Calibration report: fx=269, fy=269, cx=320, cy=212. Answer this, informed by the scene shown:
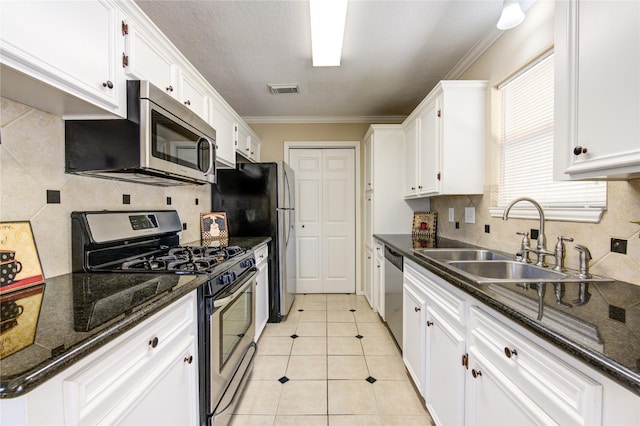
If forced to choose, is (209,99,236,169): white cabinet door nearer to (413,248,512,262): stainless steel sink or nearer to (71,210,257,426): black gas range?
(71,210,257,426): black gas range

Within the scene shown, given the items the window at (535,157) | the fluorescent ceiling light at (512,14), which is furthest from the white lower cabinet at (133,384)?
the fluorescent ceiling light at (512,14)

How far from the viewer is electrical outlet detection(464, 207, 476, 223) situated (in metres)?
2.19

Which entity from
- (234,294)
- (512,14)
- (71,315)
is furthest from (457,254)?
(71,315)

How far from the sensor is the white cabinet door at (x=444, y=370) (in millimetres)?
1164

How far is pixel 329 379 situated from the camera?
192 centimetres

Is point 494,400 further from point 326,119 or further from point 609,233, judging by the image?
point 326,119

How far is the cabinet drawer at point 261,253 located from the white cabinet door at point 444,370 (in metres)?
1.42

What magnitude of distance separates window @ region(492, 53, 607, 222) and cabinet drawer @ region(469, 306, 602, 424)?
2.60 ft

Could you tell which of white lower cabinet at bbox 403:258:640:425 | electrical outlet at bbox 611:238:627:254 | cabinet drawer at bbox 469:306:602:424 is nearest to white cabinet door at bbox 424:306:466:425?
white lower cabinet at bbox 403:258:640:425

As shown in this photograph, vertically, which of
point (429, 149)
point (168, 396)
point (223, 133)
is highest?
point (223, 133)

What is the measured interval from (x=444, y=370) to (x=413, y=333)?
0.46m

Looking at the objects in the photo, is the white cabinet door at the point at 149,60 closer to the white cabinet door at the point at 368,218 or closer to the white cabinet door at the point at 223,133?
the white cabinet door at the point at 223,133

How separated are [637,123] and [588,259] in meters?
0.67

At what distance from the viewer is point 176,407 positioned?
104 cm
